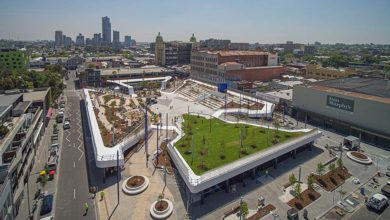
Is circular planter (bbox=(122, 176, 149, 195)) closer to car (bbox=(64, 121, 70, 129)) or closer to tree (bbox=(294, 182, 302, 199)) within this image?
tree (bbox=(294, 182, 302, 199))

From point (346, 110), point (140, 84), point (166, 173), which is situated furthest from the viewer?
point (140, 84)

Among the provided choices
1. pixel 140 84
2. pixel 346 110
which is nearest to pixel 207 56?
pixel 140 84

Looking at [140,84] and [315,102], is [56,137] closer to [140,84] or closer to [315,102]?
[140,84]

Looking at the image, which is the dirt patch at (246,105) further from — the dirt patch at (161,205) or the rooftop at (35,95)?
the rooftop at (35,95)

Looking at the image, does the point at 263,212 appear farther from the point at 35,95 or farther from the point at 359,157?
the point at 35,95

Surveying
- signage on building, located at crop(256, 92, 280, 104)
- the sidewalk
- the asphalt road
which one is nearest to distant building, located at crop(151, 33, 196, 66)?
signage on building, located at crop(256, 92, 280, 104)

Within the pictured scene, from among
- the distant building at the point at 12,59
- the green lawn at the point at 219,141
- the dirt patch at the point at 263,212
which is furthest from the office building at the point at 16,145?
the distant building at the point at 12,59
